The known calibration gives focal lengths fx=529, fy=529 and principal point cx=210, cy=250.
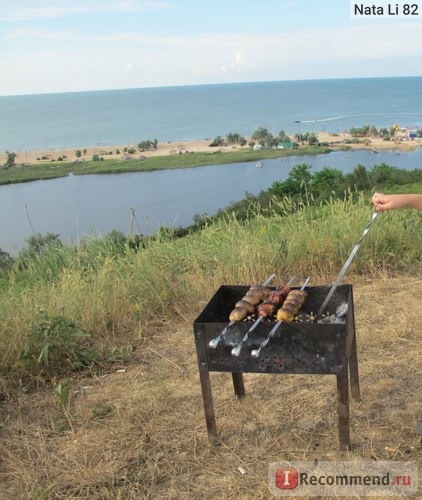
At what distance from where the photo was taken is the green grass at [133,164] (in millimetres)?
54125

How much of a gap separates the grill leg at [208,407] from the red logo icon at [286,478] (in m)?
0.38

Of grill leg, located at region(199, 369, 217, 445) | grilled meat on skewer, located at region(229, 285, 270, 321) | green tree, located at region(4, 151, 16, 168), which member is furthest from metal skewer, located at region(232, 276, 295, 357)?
green tree, located at region(4, 151, 16, 168)

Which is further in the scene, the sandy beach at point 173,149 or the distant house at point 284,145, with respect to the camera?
the distant house at point 284,145

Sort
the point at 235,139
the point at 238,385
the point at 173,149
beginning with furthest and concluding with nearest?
the point at 173,149 → the point at 235,139 → the point at 238,385

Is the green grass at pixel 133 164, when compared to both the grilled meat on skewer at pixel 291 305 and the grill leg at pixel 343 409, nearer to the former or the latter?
the grilled meat on skewer at pixel 291 305

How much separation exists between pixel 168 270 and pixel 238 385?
1935 millimetres

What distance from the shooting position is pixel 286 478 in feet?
7.55

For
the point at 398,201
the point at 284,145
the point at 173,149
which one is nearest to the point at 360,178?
the point at 398,201

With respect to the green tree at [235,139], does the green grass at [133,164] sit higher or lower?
lower

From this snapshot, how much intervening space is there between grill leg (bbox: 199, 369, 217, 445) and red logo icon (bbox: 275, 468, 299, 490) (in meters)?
0.38

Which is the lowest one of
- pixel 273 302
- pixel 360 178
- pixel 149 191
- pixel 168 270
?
pixel 149 191

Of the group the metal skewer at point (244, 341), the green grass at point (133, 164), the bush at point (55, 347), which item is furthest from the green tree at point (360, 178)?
the green grass at point (133, 164)

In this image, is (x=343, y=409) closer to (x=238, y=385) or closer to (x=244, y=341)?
(x=244, y=341)

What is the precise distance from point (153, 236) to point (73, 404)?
9.95 ft
